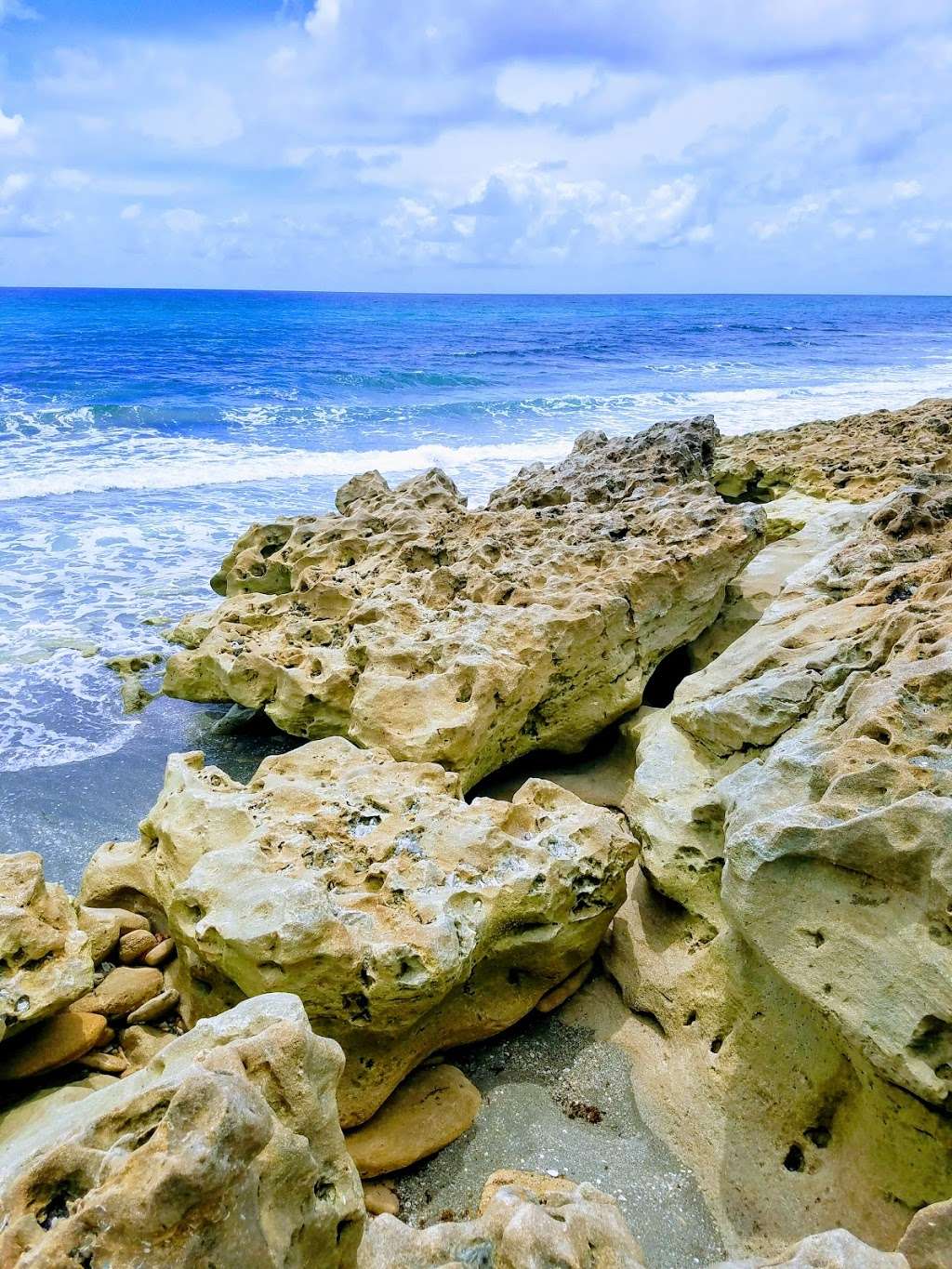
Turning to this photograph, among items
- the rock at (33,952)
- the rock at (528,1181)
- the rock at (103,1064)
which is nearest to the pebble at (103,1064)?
the rock at (103,1064)

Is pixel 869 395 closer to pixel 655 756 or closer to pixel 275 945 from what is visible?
pixel 655 756

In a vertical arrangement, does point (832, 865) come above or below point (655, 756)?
above

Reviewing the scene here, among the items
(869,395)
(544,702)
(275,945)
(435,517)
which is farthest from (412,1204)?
(869,395)

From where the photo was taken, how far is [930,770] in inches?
120

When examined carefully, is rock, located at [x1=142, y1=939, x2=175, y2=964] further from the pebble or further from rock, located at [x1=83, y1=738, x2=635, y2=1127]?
the pebble

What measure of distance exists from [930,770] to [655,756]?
1.76 meters

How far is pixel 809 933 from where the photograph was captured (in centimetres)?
306

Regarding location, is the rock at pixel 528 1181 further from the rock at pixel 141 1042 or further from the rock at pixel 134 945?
the rock at pixel 134 945

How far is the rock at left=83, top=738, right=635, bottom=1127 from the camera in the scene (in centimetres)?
329

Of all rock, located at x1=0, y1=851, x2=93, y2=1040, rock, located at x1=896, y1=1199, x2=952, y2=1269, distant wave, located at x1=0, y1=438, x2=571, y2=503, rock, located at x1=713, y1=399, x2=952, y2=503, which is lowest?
distant wave, located at x1=0, y1=438, x2=571, y2=503

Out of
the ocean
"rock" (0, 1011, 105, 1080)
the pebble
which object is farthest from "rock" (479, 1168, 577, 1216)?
the ocean

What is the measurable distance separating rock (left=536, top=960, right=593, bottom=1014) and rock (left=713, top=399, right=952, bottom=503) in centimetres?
503

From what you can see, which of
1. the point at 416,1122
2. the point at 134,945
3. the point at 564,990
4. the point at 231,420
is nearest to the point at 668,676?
the point at 564,990

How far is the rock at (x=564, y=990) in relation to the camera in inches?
160
